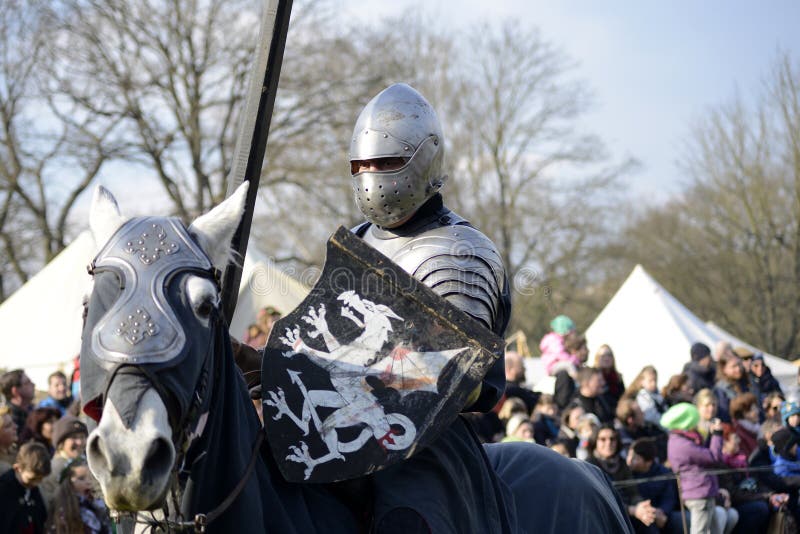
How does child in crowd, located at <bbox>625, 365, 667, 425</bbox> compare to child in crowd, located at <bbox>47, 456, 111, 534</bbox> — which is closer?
child in crowd, located at <bbox>47, 456, 111, 534</bbox>

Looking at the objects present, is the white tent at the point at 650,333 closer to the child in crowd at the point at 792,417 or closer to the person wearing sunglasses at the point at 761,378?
the person wearing sunglasses at the point at 761,378

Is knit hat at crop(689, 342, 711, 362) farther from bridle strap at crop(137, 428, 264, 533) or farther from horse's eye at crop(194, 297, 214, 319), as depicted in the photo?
horse's eye at crop(194, 297, 214, 319)

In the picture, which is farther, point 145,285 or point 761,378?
point 761,378

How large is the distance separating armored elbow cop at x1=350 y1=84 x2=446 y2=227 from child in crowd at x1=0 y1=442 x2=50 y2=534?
3.63 meters

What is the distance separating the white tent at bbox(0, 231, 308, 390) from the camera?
1335 cm

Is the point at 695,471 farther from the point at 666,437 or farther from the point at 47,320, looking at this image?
the point at 47,320

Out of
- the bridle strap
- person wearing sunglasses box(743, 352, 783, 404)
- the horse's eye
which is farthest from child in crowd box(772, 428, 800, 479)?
the horse's eye

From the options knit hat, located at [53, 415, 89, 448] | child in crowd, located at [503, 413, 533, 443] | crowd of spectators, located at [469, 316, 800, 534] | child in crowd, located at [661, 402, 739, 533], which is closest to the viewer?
knit hat, located at [53, 415, 89, 448]

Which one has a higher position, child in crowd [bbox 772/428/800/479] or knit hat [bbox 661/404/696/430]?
knit hat [bbox 661/404/696/430]

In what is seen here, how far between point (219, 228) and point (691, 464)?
21.9 feet

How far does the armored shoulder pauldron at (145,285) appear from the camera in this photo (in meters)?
2.65

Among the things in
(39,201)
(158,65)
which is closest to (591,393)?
(158,65)

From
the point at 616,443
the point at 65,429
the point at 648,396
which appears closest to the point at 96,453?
the point at 65,429

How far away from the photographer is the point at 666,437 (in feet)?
31.6
